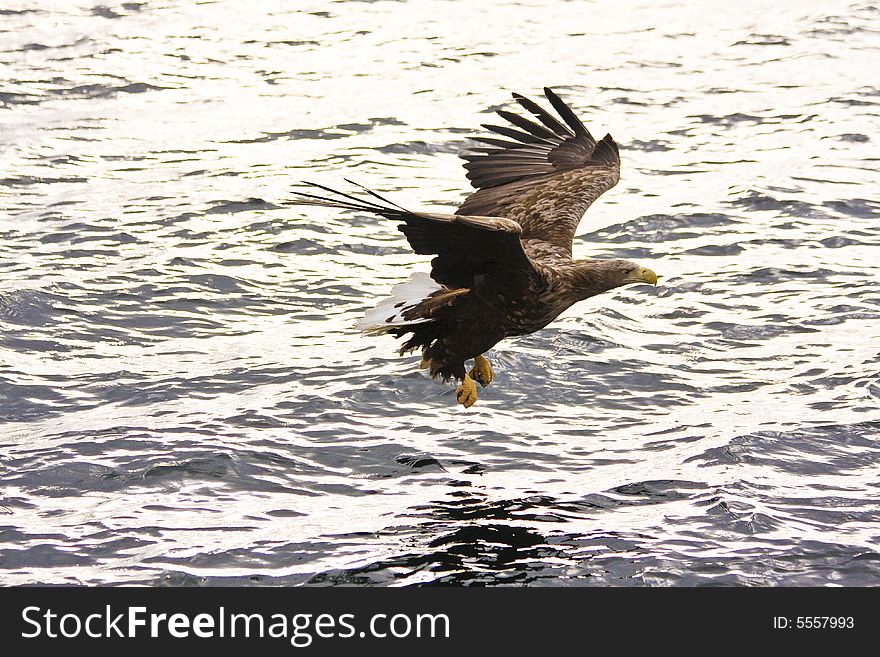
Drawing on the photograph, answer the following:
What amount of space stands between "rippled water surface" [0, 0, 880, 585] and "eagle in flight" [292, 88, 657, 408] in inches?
29.7

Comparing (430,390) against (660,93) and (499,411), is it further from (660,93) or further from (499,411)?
(660,93)

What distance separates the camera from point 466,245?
788cm

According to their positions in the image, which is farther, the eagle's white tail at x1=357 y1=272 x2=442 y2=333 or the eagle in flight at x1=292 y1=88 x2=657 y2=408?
the eagle's white tail at x1=357 y1=272 x2=442 y2=333

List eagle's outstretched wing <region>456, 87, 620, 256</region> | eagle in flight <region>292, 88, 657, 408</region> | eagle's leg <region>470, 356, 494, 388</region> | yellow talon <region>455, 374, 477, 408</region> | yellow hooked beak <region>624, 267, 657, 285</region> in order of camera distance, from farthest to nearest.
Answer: eagle's outstretched wing <region>456, 87, 620, 256</region> → eagle's leg <region>470, 356, 494, 388</region> → yellow talon <region>455, 374, 477, 408</region> → yellow hooked beak <region>624, 267, 657, 285</region> → eagle in flight <region>292, 88, 657, 408</region>

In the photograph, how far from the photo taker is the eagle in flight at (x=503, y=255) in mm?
7789

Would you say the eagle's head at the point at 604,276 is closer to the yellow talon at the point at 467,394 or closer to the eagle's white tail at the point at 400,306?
the eagle's white tail at the point at 400,306

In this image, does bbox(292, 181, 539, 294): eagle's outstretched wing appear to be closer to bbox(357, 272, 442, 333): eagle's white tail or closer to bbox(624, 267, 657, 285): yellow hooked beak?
bbox(357, 272, 442, 333): eagle's white tail

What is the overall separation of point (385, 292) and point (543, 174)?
184 cm

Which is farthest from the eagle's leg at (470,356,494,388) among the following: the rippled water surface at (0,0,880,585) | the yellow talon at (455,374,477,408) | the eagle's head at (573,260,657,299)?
the eagle's head at (573,260,657,299)

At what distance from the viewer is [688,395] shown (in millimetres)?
9992

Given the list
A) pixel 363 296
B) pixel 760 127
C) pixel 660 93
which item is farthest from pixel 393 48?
pixel 363 296

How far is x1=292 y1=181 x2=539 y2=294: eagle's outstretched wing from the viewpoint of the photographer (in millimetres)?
7320

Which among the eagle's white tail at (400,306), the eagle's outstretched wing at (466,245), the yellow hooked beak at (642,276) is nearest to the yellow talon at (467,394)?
the eagle's white tail at (400,306)

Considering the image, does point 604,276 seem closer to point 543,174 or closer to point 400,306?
point 400,306
